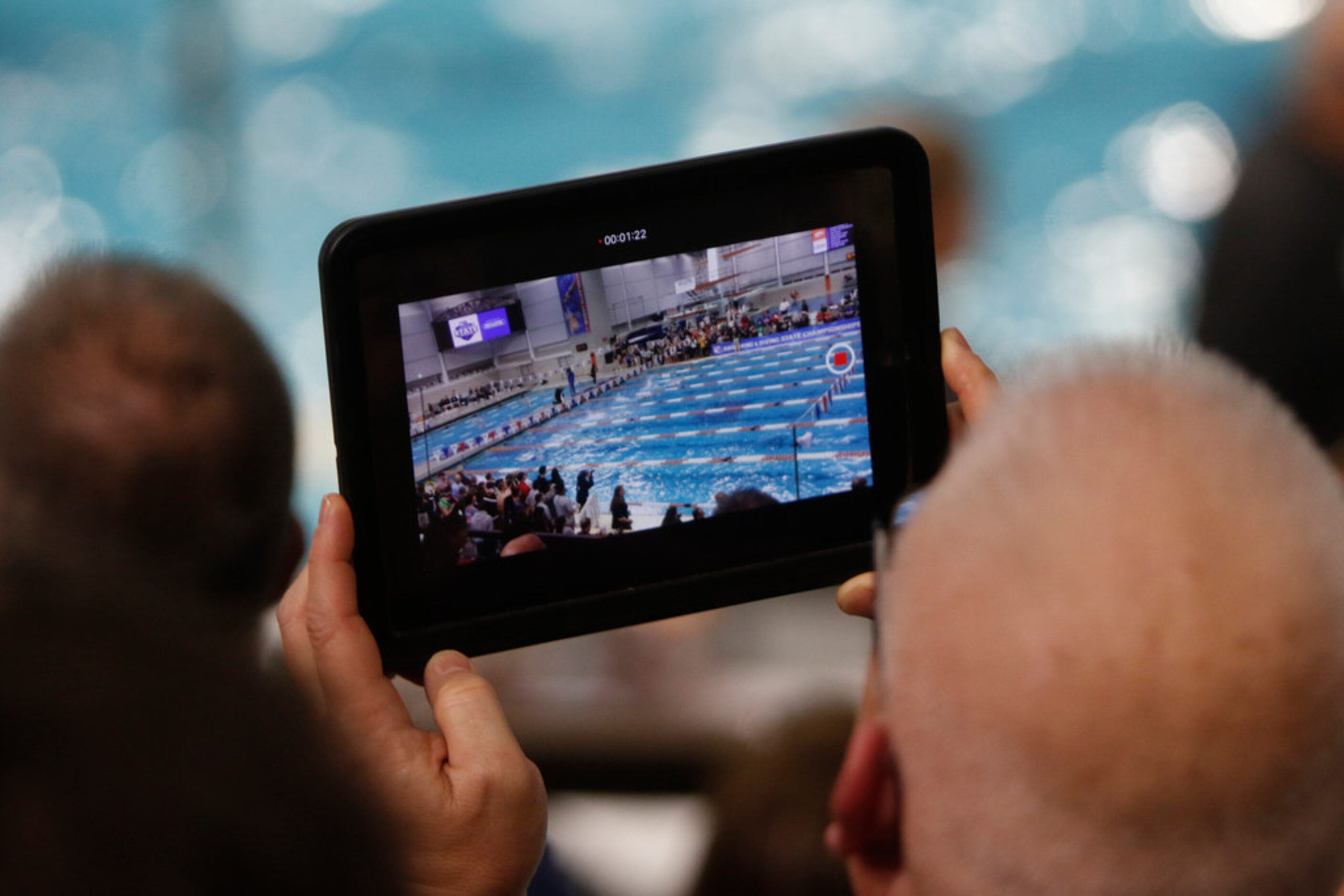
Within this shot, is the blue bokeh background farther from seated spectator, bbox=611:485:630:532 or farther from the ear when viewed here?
the ear

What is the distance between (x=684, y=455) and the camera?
0.93 m

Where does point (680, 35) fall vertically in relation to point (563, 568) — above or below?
above

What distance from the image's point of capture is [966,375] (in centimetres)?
94

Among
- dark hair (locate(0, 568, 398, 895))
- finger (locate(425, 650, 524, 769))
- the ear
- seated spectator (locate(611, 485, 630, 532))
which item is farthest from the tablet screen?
dark hair (locate(0, 568, 398, 895))

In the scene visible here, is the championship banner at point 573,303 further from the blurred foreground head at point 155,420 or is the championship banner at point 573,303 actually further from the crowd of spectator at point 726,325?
the blurred foreground head at point 155,420

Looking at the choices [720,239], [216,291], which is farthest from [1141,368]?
[216,291]

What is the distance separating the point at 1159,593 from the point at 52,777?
0.45 metres

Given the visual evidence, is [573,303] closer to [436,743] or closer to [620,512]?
[620,512]

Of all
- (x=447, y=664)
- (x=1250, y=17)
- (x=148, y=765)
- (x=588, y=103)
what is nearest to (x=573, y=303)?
(x=447, y=664)

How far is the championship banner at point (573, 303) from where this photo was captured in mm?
888

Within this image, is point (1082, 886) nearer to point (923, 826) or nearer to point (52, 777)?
point (923, 826)

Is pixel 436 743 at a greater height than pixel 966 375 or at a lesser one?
lesser

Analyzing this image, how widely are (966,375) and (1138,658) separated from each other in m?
0.51

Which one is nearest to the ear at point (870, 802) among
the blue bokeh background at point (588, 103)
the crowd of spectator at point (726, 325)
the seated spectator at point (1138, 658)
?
the seated spectator at point (1138, 658)
